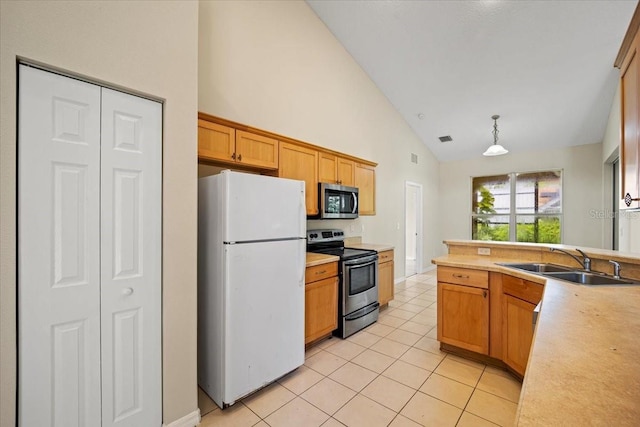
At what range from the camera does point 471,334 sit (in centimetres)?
257

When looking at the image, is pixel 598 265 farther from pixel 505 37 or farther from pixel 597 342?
pixel 505 37

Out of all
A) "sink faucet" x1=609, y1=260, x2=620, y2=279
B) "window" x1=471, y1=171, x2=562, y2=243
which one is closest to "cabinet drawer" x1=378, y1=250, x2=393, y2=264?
"sink faucet" x1=609, y1=260, x2=620, y2=279

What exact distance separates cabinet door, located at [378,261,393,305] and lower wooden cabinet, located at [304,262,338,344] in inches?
38.6

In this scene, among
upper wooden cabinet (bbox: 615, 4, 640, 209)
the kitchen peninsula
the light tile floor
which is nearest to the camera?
the kitchen peninsula

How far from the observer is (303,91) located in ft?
11.6

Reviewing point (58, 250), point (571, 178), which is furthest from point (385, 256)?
point (571, 178)

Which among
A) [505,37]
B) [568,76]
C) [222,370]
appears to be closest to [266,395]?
[222,370]

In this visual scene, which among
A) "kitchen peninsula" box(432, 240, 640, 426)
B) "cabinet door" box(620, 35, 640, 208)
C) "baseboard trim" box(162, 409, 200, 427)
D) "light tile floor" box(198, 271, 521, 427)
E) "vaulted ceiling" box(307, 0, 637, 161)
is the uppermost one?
"vaulted ceiling" box(307, 0, 637, 161)

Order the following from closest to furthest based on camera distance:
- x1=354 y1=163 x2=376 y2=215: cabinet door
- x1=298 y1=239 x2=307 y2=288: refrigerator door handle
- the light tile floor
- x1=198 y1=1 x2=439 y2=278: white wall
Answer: the light tile floor, x1=298 y1=239 x2=307 y2=288: refrigerator door handle, x1=198 y1=1 x2=439 y2=278: white wall, x1=354 y1=163 x2=376 y2=215: cabinet door

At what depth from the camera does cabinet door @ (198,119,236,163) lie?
2.29m

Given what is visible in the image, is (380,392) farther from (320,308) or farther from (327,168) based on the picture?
(327,168)

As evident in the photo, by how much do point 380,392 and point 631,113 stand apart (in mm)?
2366

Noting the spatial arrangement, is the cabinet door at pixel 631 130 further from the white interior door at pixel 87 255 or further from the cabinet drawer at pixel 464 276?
the white interior door at pixel 87 255

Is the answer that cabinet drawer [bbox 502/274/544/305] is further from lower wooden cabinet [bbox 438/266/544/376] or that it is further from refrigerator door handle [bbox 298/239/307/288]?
refrigerator door handle [bbox 298/239/307/288]
